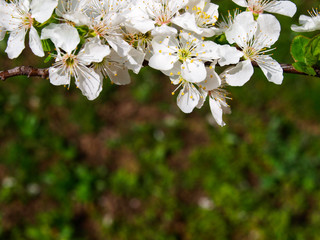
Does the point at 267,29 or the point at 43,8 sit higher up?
the point at 43,8

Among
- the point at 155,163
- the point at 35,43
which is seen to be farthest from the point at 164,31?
the point at 155,163

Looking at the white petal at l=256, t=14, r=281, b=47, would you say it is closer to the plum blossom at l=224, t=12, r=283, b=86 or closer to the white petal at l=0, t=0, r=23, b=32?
the plum blossom at l=224, t=12, r=283, b=86

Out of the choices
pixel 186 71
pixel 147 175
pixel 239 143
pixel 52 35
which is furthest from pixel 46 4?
pixel 239 143

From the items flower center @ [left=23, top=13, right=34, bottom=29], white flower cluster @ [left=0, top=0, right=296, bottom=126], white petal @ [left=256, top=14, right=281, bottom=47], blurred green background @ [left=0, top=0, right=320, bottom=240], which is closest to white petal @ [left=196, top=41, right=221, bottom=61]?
white flower cluster @ [left=0, top=0, right=296, bottom=126]

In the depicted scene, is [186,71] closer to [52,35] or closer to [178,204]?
[52,35]

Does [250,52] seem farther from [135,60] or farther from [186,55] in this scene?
[135,60]
